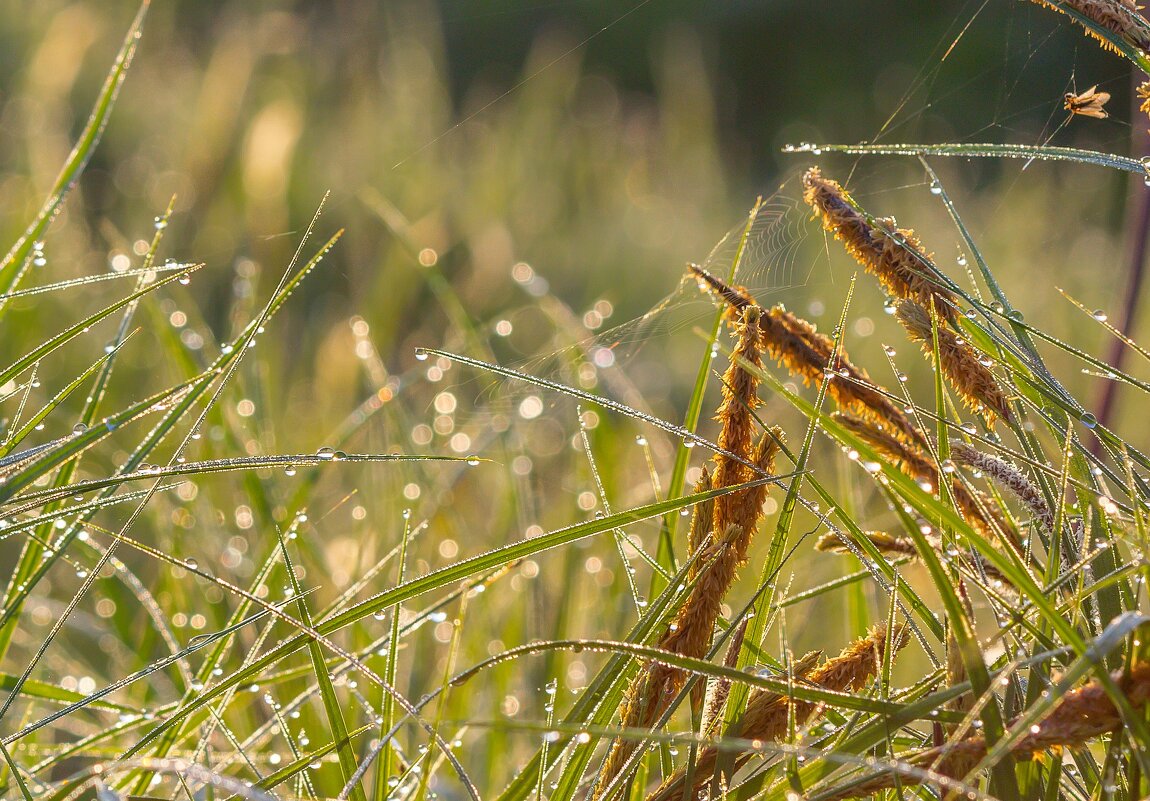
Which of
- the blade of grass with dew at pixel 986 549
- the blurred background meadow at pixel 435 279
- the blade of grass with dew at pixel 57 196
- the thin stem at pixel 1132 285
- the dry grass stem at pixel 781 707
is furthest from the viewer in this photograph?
the blurred background meadow at pixel 435 279

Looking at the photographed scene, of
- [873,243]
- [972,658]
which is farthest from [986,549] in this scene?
[873,243]

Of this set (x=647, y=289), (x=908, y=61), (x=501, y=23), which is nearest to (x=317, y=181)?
(x=647, y=289)

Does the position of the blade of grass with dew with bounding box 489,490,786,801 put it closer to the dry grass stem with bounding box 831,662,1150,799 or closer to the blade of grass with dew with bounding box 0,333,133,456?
the dry grass stem with bounding box 831,662,1150,799

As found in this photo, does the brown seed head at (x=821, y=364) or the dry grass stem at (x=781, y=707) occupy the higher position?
the brown seed head at (x=821, y=364)

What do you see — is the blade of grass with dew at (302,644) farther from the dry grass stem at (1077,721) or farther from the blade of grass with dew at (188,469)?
the dry grass stem at (1077,721)

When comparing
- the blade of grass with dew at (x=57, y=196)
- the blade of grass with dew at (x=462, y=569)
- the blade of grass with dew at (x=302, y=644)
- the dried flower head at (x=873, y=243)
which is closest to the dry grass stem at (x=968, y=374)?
the dried flower head at (x=873, y=243)

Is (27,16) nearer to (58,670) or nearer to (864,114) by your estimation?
(58,670)
